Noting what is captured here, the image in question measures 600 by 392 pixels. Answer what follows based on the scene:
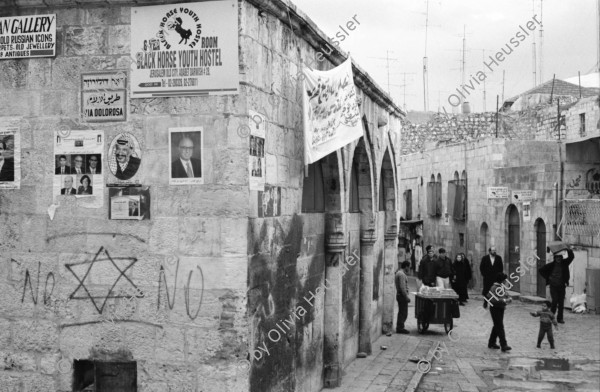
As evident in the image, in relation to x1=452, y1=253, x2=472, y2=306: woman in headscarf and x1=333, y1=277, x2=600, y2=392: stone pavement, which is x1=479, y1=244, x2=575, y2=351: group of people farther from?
x1=452, y1=253, x2=472, y2=306: woman in headscarf

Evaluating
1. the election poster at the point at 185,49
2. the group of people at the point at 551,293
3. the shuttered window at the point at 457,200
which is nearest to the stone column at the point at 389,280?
the group of people at the point at 551,293

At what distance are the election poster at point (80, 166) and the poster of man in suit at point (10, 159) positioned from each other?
0.38 meters

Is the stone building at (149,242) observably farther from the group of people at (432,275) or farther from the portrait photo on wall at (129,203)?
the group of people at (432,275)

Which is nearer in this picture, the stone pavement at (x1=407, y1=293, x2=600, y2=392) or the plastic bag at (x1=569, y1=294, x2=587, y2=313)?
the stone pavement at (x1=407, y1=293, x2=600, y2=392)

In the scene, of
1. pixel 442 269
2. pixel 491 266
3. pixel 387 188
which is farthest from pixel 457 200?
pixel 387 188

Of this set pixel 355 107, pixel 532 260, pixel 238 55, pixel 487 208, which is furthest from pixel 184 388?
pixel 487 208

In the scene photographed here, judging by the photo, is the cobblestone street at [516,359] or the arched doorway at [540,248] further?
the arched doorway at [540,248]

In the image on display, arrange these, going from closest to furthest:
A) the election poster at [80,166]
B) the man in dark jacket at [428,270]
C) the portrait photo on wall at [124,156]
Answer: the portrait photo on wall at [124,156] → the election poster at [80,166] → the man in dark jacket at [428,270]

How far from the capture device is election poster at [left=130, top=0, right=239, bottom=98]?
19.9ft

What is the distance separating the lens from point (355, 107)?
28.7 ft

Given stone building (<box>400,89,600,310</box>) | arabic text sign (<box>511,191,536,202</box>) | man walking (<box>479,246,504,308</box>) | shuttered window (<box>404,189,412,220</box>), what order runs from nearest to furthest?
man walking (<box>479,246,504,308</box>) < stone building (<box>400,89,600,310</box>) < arabic text sign (<box>511,191,536,202</box>) < shuttered window (<box>404,189,412,220</box>)

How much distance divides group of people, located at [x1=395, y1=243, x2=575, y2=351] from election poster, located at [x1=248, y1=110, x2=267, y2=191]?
6917mm

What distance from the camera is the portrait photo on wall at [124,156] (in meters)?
6.30

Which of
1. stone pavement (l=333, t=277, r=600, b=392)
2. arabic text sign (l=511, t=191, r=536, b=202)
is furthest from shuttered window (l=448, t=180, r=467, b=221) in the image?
stone pavement (l=333, t=277, r=600, b=392)
